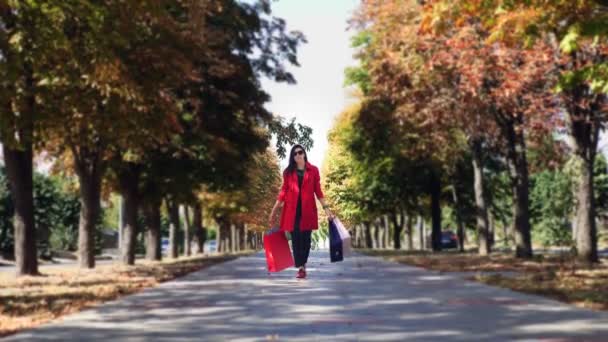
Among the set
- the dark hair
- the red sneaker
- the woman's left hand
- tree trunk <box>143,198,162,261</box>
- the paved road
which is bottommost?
the paved road

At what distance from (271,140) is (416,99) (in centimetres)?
2899

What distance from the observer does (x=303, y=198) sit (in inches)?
131

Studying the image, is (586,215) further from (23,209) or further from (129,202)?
(129,202)

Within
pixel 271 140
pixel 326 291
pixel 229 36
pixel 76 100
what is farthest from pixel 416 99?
pixel 271 140

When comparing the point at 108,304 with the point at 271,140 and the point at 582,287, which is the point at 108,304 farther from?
the point at 271,140

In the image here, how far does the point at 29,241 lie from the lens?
26.1 m

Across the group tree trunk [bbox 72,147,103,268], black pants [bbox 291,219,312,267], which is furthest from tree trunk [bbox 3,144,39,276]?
black pants [bbox 291,219,312,267]

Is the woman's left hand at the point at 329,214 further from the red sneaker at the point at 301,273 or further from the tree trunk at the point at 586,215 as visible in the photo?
the tree trunk at the point at 586,215

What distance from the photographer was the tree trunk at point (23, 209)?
85.1ft

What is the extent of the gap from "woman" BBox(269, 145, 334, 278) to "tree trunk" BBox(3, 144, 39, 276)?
23.8 m

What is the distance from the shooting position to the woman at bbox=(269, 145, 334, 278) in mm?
3354

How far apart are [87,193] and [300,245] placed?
1200 inches

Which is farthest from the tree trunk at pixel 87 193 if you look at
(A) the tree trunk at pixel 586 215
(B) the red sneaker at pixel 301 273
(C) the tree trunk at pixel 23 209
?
(B) the red sneaker at pixel 301 273

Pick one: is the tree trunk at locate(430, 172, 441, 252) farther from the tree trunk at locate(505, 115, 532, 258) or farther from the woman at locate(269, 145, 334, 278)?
the woman at locate(269, 145, 334, 278)
